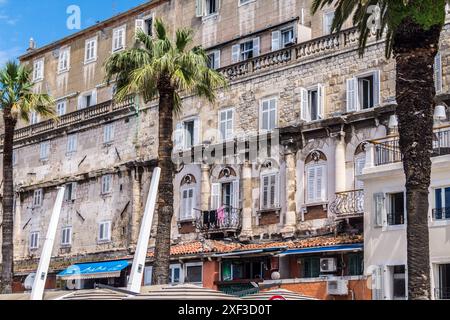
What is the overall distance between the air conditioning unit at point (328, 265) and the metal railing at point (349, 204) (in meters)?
1.77

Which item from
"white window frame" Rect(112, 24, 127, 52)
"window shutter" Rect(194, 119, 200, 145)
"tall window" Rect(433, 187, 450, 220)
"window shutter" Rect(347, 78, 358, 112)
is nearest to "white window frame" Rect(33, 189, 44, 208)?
"white window frame" Rect(112, 24, 127, 52)

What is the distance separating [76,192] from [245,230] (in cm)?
1408

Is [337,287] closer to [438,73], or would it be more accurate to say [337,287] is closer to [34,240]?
[438,73]

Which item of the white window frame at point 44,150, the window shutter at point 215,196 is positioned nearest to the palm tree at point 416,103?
the window shutter at point 215,196

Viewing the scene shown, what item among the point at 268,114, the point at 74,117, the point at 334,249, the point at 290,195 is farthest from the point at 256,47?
the point at 334,249

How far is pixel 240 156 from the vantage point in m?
40.1

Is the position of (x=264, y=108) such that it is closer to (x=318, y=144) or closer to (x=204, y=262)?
(x=318, y=144)

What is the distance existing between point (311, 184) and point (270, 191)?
2.48 meters

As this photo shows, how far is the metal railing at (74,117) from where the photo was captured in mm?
48344

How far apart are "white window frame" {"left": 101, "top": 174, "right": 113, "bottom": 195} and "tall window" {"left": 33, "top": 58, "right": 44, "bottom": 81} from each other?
43.8ft

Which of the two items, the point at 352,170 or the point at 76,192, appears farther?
the point at 76,192

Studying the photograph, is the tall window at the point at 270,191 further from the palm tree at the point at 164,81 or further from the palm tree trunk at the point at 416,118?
the palm tree trunk at the point at 416,118
